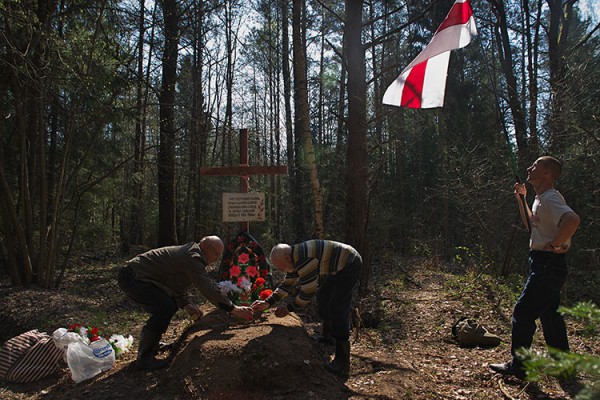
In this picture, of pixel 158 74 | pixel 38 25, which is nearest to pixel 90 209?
pixel 38 25

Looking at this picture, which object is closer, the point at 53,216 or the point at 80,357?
the point at 80,357

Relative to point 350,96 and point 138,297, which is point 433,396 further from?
point 350,96

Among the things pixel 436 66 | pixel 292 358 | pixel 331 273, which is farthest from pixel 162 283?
pixel 436 66

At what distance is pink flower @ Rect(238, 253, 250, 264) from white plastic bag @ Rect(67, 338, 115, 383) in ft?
6.96

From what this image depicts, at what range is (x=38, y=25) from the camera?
7.30m

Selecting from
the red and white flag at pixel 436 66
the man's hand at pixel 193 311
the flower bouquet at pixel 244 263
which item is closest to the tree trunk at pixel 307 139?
the flower bouquet at pixel 244 263

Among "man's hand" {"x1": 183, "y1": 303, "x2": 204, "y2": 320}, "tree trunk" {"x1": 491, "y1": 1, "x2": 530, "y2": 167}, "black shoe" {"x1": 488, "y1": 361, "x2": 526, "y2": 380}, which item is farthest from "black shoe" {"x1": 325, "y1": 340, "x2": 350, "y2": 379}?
"tree trunk" {"x1": 491, "y1": 1, "x2": 530, "y2": 167}

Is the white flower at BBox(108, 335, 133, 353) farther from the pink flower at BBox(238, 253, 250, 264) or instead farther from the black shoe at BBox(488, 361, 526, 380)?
the black shoe at BBox(488, 361, 526, 380)

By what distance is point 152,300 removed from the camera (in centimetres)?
421

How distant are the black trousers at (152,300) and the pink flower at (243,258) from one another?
6.39 ft

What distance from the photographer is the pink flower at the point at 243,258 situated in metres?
6.18

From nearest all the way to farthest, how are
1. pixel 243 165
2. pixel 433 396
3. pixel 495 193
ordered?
pixel 433 396, pixel 243 165, pixel 495 193

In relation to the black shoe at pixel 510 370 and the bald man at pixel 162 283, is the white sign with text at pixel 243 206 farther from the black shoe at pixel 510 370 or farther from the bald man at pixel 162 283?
the black shoe at pixel 510 370

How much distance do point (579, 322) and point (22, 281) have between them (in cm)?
941
